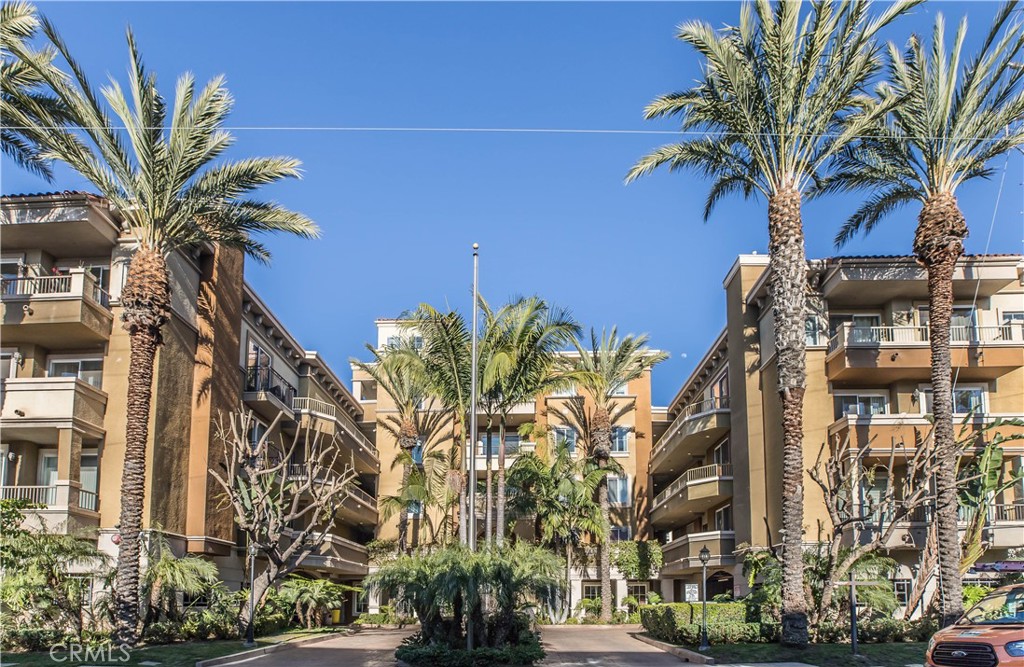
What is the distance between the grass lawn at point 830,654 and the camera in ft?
72.3

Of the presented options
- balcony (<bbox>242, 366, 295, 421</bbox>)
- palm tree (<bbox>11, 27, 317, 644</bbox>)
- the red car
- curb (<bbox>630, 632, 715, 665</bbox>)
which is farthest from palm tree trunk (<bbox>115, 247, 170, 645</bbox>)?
the red car

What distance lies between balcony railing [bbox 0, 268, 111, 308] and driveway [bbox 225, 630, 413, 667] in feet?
41.9

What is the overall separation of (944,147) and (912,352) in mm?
10020

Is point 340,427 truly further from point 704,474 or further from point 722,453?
point 722,453

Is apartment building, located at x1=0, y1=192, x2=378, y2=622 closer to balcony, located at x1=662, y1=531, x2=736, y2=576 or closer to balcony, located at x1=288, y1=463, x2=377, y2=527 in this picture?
balcony, located at x1=288, y1=463, x2=377, y2=527

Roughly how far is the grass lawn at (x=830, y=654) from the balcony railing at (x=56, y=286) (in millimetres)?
21408

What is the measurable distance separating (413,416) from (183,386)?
682 inches

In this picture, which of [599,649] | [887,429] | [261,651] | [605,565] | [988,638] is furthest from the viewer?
[605,565]

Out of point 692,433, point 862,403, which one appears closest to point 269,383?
point 692,433

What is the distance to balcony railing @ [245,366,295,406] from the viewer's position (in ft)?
134

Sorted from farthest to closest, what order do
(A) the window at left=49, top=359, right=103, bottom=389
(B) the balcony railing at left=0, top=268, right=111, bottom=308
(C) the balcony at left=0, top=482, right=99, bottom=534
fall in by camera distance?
1. (A) the window at left=49, top=359, right=103, bottom=389
2. (B) the balcony railing at left=0, top=268, right=111, bottom=308
3. (C) the balcony at left=0, top=482, right=99, bottom=534

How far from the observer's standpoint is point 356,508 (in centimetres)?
4919

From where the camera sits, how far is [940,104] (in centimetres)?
2705

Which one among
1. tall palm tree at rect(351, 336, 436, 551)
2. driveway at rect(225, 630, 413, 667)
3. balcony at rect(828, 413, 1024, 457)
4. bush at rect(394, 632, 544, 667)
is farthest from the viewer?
tall palm tree at rect(351, 336, 436, 551)
